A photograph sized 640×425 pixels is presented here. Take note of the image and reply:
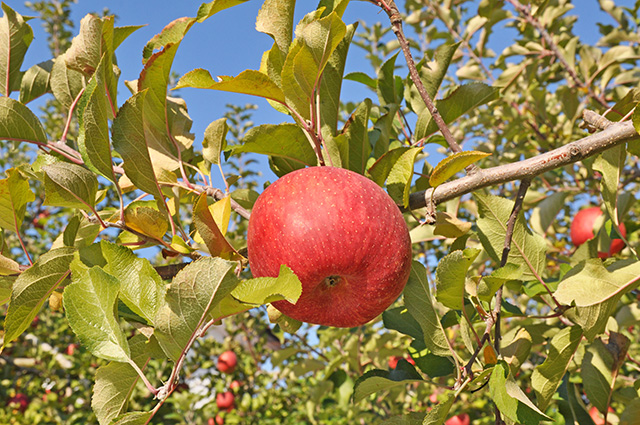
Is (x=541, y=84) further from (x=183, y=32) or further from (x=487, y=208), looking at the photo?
(x=183, y=32)

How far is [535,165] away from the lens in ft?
3.46

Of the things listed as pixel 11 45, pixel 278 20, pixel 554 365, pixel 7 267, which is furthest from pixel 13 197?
pixel 554 365

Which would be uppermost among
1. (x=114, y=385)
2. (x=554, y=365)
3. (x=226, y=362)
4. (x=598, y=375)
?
(x=114, y=385)

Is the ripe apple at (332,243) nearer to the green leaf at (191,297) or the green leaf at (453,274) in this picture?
the green leaf at (453,274)

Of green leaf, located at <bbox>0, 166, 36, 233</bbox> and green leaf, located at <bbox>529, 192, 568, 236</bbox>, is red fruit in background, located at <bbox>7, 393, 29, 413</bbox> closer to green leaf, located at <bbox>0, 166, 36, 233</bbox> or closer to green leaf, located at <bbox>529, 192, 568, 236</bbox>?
green leaf, located at <bbox>0, 166, 36, 233</bbox>

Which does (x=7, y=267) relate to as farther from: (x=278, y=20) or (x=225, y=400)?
(x=225, y=400)

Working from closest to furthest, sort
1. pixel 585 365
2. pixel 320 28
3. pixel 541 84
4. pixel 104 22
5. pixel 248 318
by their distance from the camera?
pixel 320 28, pixel 104 22, pixel 585 365, pixel 541 84, pixel 248 318

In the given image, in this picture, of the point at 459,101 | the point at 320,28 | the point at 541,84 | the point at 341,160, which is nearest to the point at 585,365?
the point at 459,101

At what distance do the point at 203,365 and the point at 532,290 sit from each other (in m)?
4.21

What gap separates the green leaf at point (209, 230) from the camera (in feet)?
3.00

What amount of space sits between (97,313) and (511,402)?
75 centimetres

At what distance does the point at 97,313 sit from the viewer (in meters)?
0.79

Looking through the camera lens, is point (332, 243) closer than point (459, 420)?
Yes

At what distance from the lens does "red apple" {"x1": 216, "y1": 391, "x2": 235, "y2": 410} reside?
4.57 m
